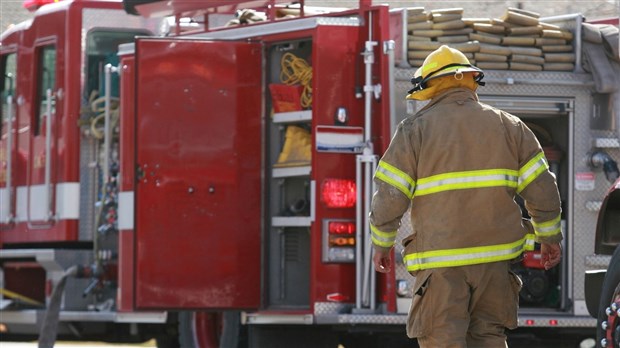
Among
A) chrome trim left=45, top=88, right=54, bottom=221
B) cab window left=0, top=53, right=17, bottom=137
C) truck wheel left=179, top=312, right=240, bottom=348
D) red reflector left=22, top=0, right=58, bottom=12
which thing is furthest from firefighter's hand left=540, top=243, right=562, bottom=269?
cab window left=0, top=53, right=17, bottom=137

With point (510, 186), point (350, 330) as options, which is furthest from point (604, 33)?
point (510, 186)

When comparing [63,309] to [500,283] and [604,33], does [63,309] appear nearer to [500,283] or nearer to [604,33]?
[604,33]

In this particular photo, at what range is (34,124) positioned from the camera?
39.5 feet

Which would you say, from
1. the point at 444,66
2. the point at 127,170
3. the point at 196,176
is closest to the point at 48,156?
the point at 127,170

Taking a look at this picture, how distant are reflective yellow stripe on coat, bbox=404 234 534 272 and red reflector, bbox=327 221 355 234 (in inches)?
117

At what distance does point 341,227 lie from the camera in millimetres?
8938

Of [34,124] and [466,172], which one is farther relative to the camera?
[34,124]

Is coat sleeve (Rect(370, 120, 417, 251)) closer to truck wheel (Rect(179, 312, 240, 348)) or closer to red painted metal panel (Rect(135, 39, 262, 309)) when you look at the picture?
red painted metal panel (Rect(135, 39, 262, 309))

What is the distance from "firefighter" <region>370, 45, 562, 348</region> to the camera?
5.83 meters

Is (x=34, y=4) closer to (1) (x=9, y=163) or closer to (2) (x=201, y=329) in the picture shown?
(1) (x=9, y=163)

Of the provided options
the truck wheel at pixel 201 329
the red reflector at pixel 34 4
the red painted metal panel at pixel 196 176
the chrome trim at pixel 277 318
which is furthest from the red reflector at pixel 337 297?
the red reflector at pixel 34 4

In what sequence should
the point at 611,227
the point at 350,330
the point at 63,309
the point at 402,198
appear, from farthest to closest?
the point at 63,309, the point at 350,330, the point at 611,227, the point at 402,198

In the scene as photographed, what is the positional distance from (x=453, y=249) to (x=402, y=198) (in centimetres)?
29

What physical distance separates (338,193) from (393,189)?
3.13m
